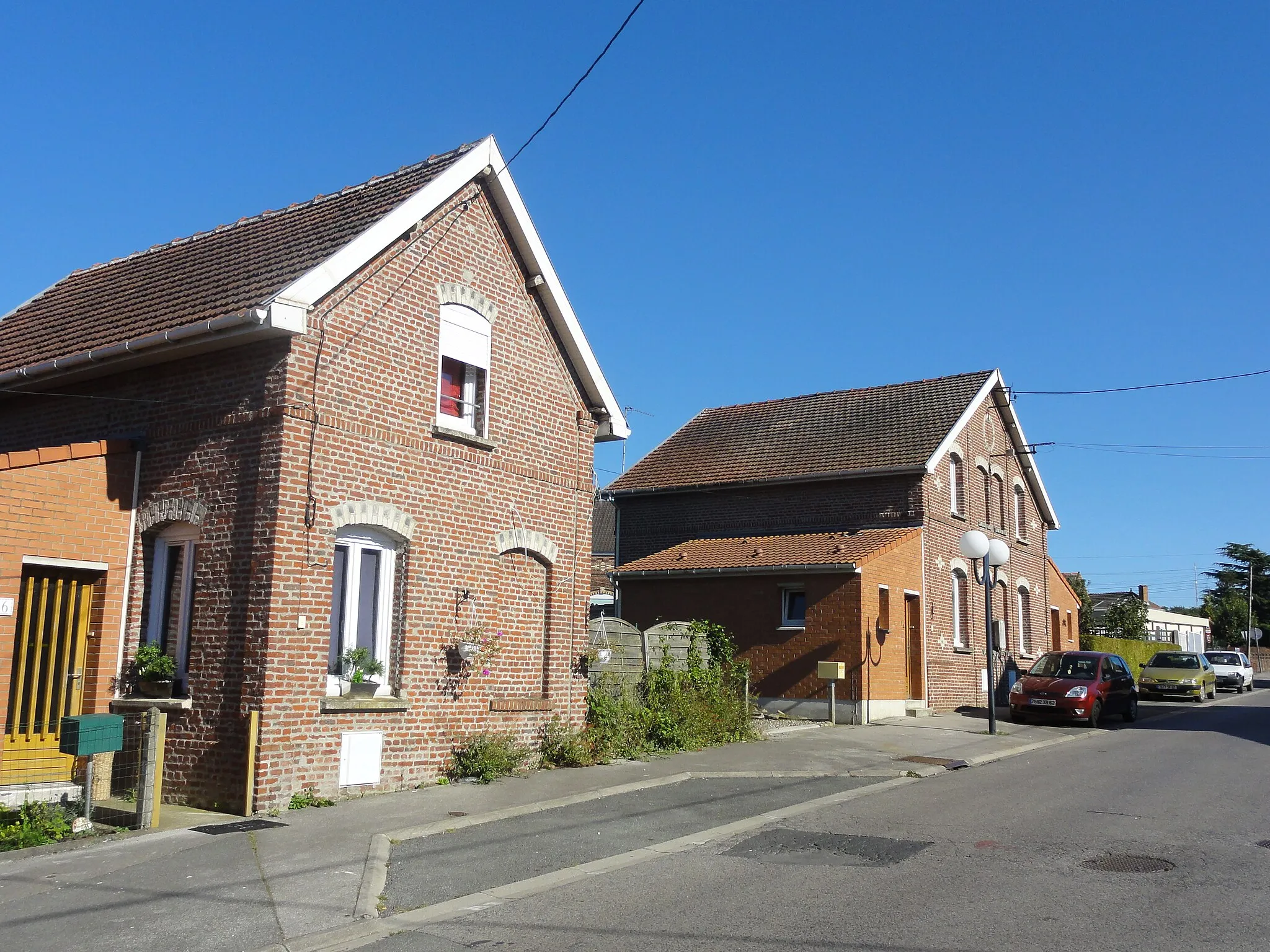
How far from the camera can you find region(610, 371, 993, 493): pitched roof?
81.6ft

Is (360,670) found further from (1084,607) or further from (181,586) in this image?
(1084,607)

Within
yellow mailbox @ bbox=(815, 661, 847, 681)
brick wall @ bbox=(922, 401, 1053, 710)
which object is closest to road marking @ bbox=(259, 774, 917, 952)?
yellow mailbox @ bbox=(815, 661, 847, 681)

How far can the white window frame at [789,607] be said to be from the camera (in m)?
21.2

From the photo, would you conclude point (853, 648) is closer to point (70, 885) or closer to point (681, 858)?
point (681, 858)

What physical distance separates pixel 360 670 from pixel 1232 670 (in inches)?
1512

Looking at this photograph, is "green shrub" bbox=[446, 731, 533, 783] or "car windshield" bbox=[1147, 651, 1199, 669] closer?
"green shrub" bbox=[446, 731, 533, 783]

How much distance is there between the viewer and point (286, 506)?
10758 millimetres

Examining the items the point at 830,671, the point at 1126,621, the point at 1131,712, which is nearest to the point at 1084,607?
the point at 1126,621

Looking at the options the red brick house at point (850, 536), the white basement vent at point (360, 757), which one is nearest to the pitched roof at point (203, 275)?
the white basement vent at point (360, 757)

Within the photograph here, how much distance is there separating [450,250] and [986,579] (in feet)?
37.2

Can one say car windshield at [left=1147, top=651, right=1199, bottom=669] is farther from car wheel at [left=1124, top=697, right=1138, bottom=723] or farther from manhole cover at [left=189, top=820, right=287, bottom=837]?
manhole cover at [left=189, top=820, right=287, bottom=837]

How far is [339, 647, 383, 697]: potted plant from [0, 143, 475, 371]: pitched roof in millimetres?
3892

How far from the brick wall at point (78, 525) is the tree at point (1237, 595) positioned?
7884 centimetres

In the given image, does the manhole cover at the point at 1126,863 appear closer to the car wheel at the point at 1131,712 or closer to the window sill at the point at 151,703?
the window sill at the point at 151,703
